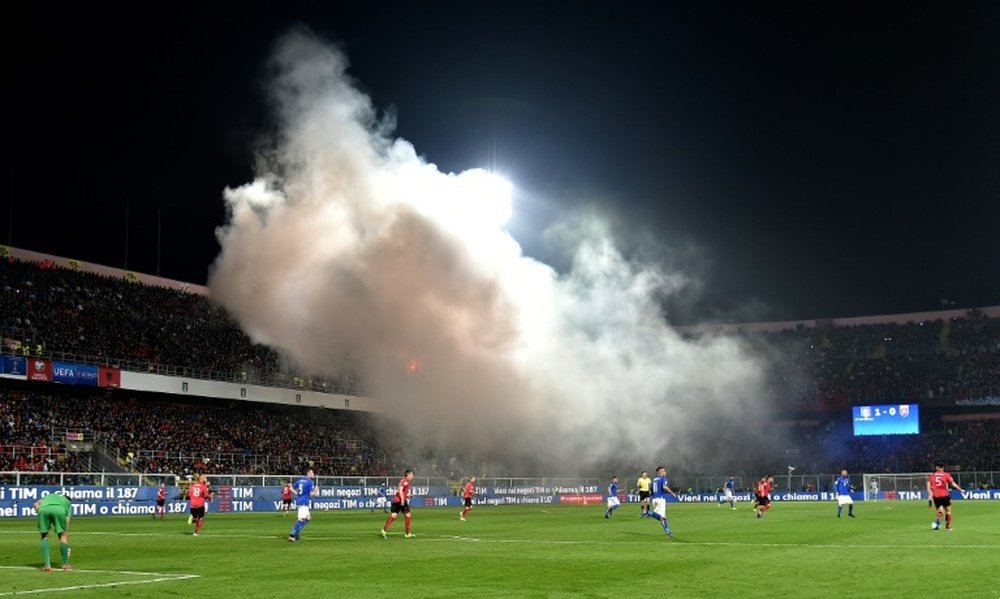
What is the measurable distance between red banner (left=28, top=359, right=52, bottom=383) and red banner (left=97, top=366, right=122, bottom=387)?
3280 mm

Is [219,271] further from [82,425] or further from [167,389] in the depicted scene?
[82,425]

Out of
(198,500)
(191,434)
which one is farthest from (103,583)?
(191,434)

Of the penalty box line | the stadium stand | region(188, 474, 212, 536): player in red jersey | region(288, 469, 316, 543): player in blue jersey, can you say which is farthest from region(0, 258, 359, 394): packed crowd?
the penalty box line

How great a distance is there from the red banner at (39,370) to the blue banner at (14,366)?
32 cm

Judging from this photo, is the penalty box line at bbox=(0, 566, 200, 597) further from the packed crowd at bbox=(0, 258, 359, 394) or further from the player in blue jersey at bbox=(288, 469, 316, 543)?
the packed crowd at bbox=(0, 258, 359, 394)

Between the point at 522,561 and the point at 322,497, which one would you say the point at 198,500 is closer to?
the point at 522,561

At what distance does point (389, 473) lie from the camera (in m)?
76.4

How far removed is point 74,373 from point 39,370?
7.70 ft

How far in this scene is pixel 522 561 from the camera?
2347 centimetres

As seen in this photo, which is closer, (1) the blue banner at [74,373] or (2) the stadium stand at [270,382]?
(1) the blue banner at [74,373]

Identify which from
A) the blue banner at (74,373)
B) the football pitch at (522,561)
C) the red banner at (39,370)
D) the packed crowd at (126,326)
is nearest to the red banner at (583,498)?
the packed crowd at (126,326)

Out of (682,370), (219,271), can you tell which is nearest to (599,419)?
(682,370)

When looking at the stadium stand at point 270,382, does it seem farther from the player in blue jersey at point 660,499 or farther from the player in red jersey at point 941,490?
the player in red jersey at point 941,490

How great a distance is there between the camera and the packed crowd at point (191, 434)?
5825 cm
